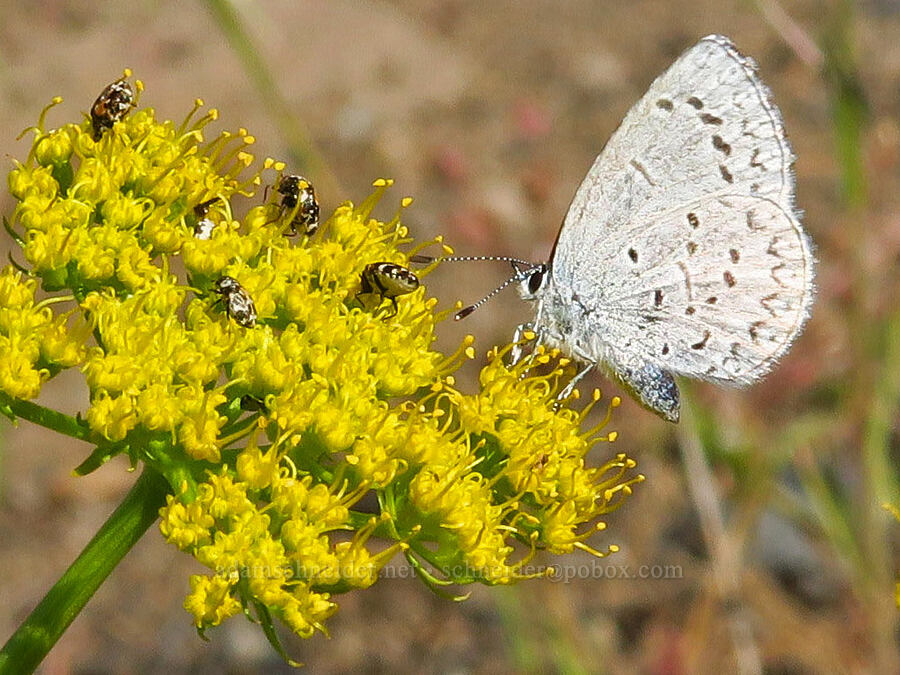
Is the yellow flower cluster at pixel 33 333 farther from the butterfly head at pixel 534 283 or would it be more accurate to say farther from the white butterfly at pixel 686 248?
the butterfly head at pixel 534 283

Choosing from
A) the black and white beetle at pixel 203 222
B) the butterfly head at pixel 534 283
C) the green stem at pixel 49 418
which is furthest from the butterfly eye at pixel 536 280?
the green stem at pixel 49 418

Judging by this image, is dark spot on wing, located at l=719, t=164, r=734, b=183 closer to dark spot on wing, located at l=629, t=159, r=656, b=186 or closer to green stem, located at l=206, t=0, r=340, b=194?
dark spot on wing, located at l=629, t=159, r=656, b=186

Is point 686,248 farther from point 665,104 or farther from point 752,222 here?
point 665,104

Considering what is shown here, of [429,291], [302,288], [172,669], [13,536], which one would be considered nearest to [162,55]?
[429,291]

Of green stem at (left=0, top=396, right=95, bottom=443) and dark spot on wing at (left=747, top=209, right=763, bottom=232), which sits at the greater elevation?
green stem at (left=0, top=396, right=95, bottom=443)

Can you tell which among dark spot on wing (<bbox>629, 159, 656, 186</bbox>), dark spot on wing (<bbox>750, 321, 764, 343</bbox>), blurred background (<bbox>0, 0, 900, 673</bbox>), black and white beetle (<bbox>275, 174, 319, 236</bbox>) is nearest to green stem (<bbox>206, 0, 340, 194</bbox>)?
blurred background (<bbox>0, 0, 900, 673</bbox>)

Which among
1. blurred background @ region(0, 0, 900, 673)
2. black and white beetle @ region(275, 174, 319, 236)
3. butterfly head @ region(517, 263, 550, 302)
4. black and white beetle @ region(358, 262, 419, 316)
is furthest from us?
blurred background @ region(0, 0, 900, 673)

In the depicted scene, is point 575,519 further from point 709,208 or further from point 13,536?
point 13,536
